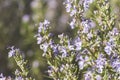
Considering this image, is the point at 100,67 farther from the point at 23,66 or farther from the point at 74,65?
the point at 23,66

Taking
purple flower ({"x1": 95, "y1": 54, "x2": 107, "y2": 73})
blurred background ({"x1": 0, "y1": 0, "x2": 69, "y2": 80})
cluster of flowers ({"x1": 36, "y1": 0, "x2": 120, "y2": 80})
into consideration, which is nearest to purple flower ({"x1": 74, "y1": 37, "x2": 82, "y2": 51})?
cluster of flowers ({"x1": 36, "y1": 0, "x2": 120, "y2": 80})

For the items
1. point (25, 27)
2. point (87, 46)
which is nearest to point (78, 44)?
point (87, 46)

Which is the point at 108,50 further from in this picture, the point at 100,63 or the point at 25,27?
the point at 25,27

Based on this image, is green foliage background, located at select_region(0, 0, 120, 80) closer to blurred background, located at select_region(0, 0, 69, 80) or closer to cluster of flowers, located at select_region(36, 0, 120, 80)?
blurred background, located at select_region(0, 0, 69, 80)

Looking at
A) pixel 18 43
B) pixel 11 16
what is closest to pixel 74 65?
pixel 18 43

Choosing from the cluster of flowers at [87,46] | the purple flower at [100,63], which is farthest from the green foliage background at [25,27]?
the purple flower at [100,63]
